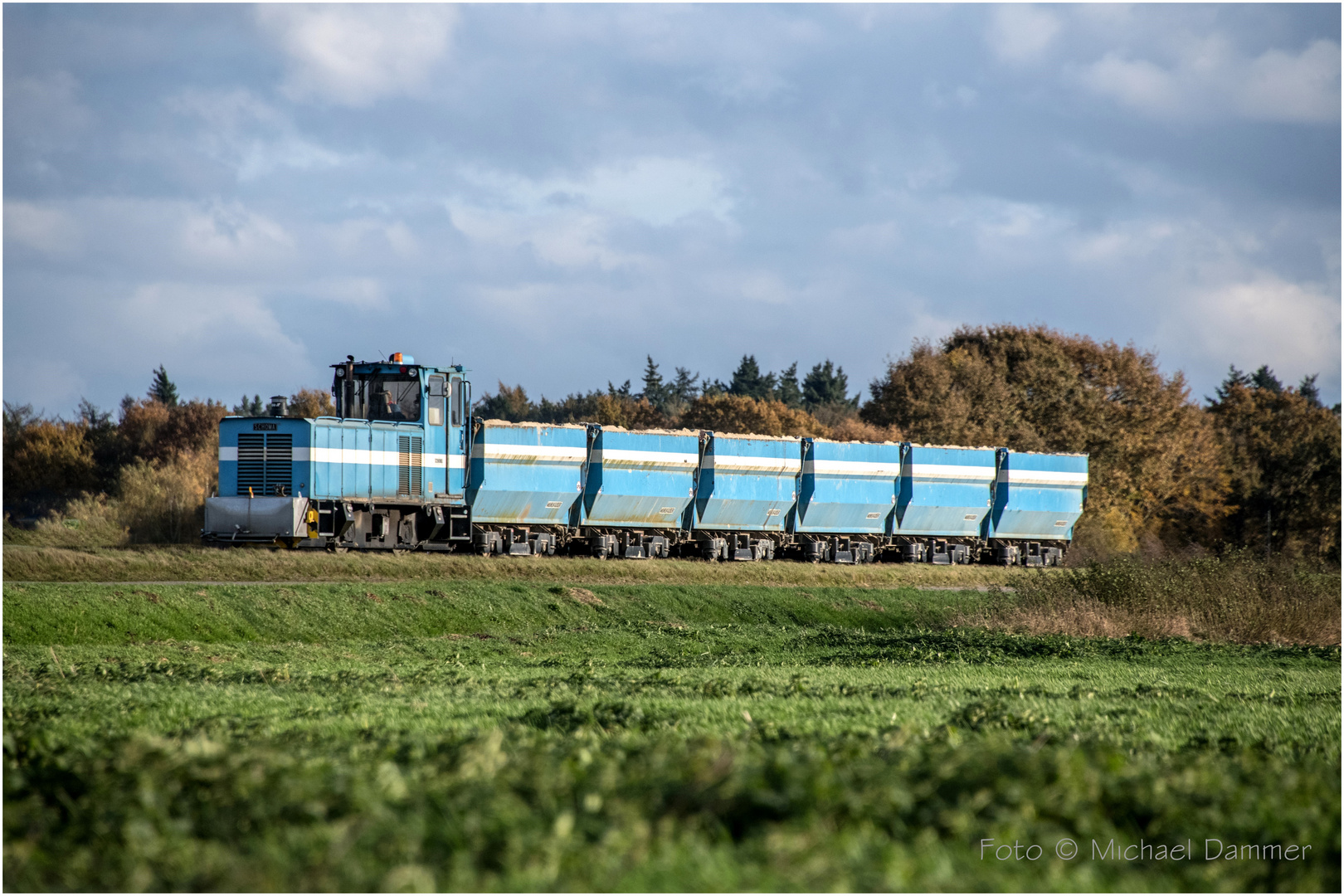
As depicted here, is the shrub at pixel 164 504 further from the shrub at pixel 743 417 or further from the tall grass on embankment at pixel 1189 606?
the shrub at pixel 743 417

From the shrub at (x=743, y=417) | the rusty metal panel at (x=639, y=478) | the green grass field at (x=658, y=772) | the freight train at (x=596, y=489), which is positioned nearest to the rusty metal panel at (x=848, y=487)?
the freight train at (x=596, y=489)

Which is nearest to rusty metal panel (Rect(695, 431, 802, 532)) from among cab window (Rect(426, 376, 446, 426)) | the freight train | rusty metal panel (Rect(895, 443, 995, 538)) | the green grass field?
the freight train

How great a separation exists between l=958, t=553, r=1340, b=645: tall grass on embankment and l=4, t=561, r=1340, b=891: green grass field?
18.9 feet

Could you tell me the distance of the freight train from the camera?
90.8 feet

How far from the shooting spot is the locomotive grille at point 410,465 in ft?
96.5

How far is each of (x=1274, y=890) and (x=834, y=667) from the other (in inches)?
430

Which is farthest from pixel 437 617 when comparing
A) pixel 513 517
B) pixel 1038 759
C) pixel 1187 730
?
pixel 1038 759

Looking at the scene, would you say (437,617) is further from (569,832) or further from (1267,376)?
(1267,376)

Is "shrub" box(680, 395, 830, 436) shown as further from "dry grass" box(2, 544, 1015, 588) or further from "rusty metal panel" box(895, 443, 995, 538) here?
"dry grass" box(2, 544, 1015, 588)

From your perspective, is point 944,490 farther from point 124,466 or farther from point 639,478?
point 124,466

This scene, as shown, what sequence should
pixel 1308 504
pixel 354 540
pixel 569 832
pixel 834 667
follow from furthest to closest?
pixel 1308 504 < pixel 354 540 < pixel 834 667 < pixel 569 832

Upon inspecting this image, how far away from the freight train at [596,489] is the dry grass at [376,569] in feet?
3.87

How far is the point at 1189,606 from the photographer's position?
945 inches

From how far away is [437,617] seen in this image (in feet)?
78.3
